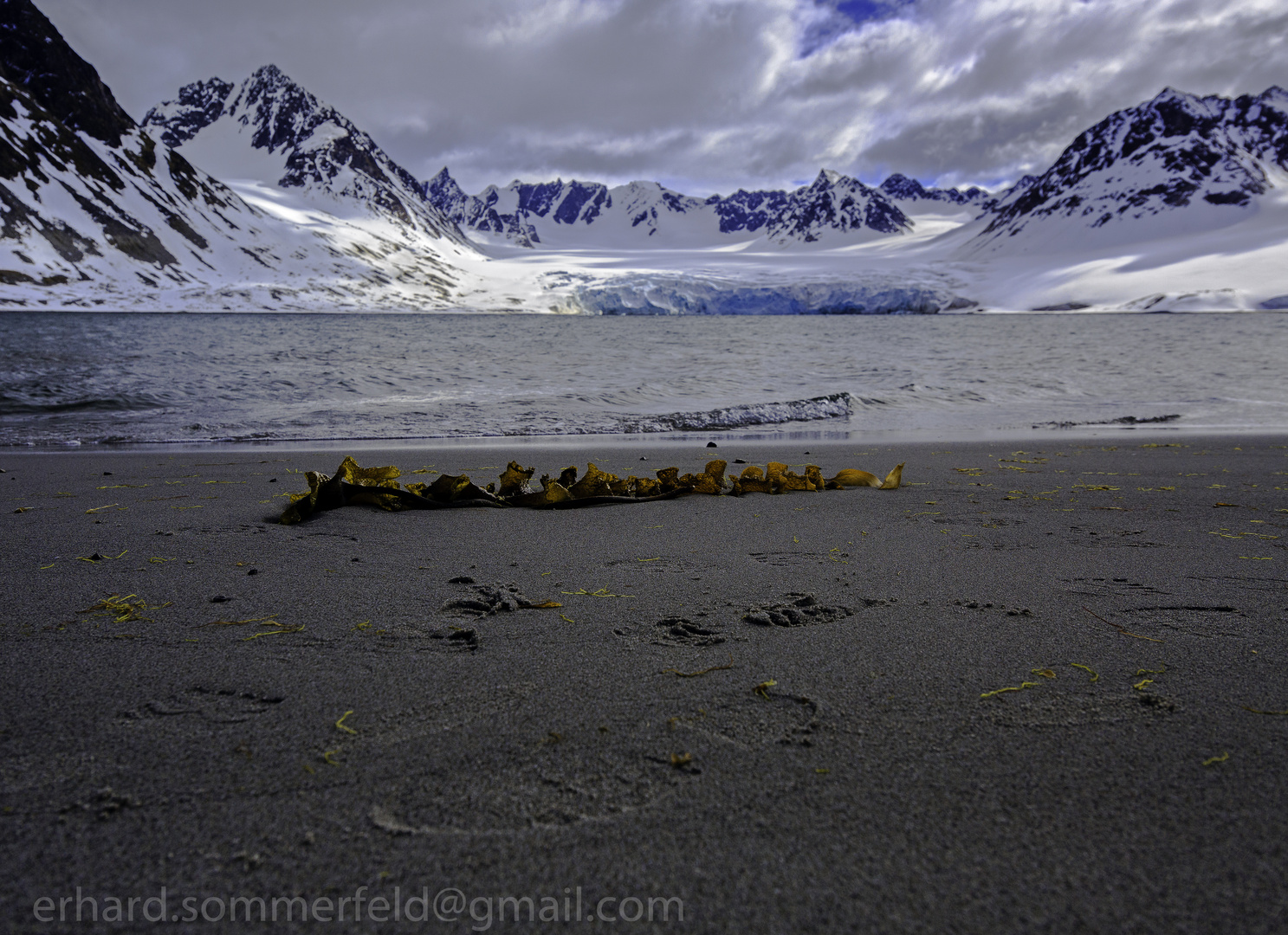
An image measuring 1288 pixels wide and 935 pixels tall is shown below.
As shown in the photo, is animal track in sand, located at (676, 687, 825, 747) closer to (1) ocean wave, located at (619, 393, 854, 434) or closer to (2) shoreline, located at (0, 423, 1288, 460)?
(2) shoreline, located at (0, 423, 1288, 460)

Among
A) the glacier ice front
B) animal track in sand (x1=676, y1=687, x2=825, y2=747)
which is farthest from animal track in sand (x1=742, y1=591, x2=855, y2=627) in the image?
the glacier ice front

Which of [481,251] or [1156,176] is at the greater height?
[1156,176]

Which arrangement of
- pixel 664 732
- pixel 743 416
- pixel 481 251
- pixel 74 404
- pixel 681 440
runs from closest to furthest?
1. pixel 664 732
2. pixel 681 440
3. pixel 743 416
4. pixel 74 404
5. pixel 481 251

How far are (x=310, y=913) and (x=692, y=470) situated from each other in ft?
15.8

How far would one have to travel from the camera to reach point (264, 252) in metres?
109

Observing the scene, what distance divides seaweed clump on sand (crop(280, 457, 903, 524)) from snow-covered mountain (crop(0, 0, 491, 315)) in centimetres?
9048

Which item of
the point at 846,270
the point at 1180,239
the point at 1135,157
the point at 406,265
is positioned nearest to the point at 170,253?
the point at 406,265

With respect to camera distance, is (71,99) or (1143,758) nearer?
(1143,758)

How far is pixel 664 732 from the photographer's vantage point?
1.58 meters

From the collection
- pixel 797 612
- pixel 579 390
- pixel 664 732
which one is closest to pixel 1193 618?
pixel 797 612

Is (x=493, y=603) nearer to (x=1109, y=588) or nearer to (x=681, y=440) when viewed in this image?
(x=1109, y=588)

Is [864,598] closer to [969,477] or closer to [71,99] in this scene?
[969,477]

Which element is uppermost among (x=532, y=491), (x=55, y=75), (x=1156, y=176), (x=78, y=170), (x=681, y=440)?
(x=55, y=75)

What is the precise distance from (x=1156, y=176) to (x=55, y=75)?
233611mm
